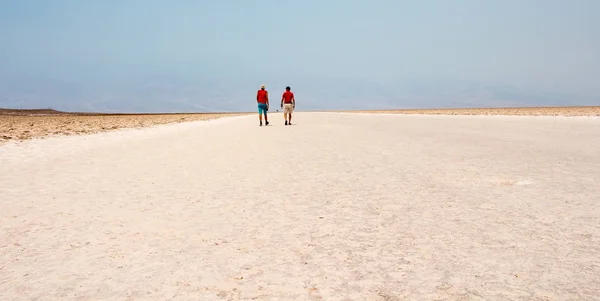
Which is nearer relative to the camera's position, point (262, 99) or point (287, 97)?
point (262, 99)

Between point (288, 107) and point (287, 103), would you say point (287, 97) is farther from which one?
point (288, 107)

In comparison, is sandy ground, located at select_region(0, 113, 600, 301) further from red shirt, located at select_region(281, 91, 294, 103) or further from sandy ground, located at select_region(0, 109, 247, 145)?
red shirt, located at select_region(281, 91, 294, 103)

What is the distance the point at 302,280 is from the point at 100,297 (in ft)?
3.53

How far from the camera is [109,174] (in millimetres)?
6770

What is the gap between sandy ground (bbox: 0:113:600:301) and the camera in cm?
256

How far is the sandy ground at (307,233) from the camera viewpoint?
2.56m

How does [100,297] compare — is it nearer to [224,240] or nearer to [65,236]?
[224,240]

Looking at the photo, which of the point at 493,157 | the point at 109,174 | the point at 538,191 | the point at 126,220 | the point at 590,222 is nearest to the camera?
the point at 590,222

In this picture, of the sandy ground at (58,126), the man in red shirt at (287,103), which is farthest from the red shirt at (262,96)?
the sandy ground at (58,126)

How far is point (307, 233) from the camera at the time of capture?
11.6ft

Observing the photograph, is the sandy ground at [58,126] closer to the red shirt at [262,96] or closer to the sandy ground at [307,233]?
the red shirt at [262,96]

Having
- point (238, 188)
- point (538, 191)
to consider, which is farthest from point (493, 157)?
point (238, 188)

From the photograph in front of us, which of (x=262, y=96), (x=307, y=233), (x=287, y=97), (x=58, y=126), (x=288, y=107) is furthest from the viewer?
(x=58, y=126)

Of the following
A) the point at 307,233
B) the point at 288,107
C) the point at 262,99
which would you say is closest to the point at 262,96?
the point at 262,99
